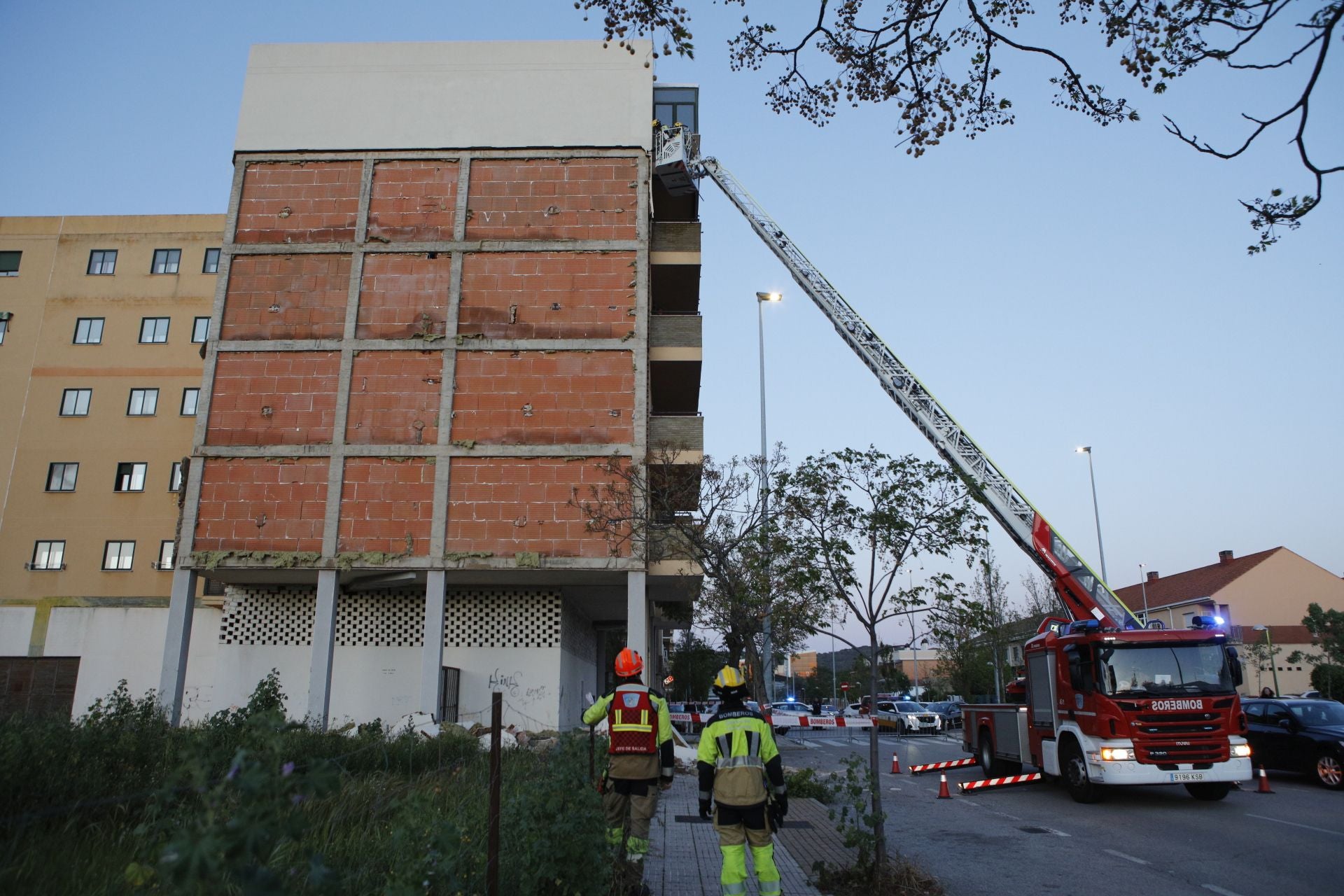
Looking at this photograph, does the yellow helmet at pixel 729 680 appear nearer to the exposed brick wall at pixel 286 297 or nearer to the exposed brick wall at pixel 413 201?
the exposed brick wall at pixel 286 297

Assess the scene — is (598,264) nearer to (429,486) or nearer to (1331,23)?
(429,486)

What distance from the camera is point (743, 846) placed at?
6648 millimetres

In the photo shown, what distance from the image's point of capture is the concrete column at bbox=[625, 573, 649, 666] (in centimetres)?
2170

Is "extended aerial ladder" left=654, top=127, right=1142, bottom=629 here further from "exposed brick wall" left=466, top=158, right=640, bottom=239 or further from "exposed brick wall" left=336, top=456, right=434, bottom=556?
"exposed brick wall" left=336, top=456, right=434, bottom=556

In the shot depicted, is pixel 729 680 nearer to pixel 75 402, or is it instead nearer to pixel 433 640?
pixel 433 640

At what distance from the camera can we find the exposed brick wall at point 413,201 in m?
24.8

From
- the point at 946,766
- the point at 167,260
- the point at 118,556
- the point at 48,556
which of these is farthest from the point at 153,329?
the point at 946,766

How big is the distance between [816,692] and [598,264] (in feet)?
343

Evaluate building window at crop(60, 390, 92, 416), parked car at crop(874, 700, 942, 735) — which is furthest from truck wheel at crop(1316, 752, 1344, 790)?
building window at crop(60, 390, 92, 416)

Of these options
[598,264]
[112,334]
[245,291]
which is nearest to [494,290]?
[598,264]

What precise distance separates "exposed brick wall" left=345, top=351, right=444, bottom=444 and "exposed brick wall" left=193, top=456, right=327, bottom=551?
4.64ft

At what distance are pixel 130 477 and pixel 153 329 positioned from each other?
571cm

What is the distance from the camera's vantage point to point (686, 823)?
473 inches

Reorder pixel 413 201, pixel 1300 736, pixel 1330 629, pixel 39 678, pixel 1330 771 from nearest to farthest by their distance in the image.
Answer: pixel 1330 771, pixel 1300 736, pixel 413 201, pixel 39 678, pixel 1330 629
